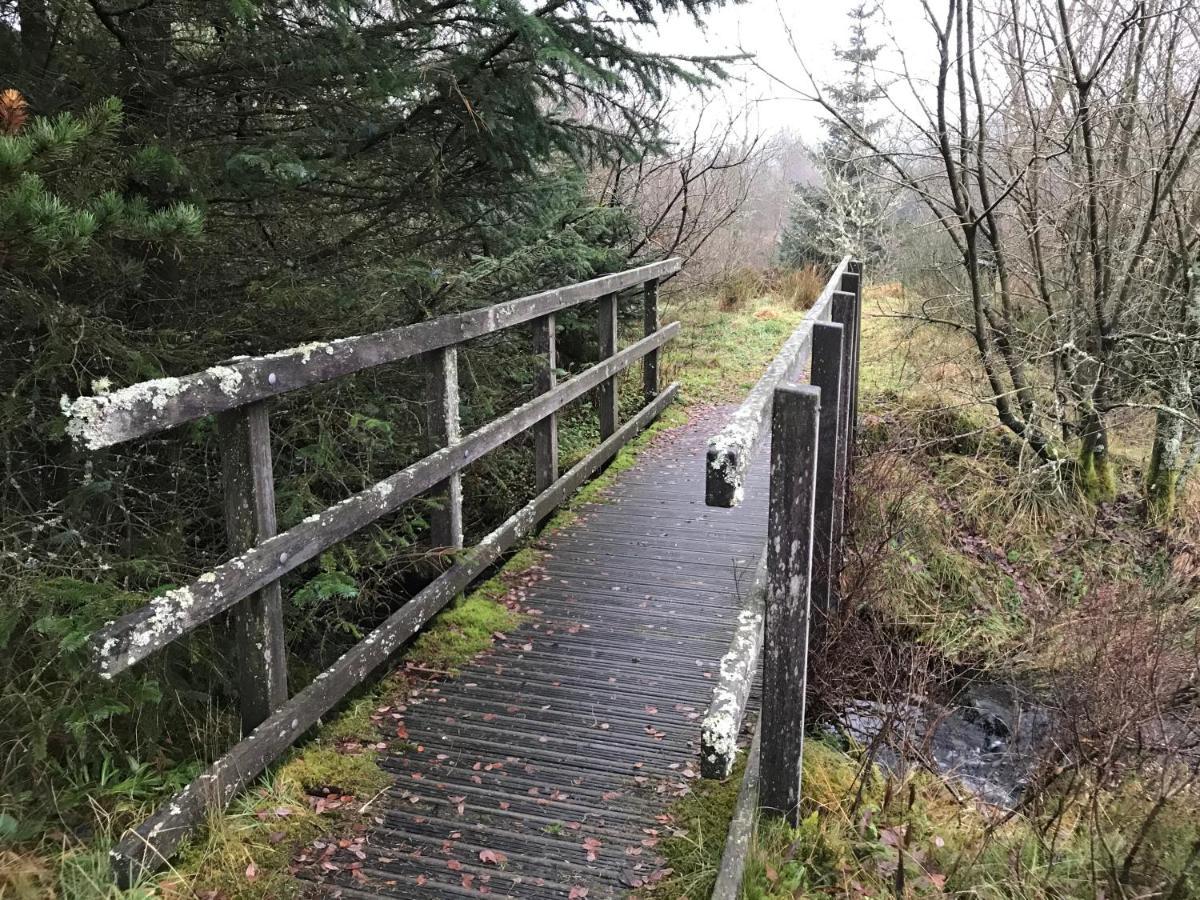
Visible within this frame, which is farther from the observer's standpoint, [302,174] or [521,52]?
[521,52]

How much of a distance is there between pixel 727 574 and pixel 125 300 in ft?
10.5

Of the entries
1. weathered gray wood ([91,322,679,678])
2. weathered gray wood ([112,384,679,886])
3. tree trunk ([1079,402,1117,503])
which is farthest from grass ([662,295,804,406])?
weathered gray wood ([91,322,679,678])

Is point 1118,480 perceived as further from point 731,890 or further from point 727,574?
point 731,890

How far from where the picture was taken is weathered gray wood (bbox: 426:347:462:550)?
409 cm

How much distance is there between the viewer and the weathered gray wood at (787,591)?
244 cm

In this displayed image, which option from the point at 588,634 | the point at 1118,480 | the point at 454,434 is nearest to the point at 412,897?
the point at 588,634

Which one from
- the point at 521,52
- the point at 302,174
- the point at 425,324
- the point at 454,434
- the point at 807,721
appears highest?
the point at 521,52

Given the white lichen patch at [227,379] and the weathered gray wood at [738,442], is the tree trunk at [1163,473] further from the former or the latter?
the white lichen patch at [227,379]

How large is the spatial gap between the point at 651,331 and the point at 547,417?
306 centimetres

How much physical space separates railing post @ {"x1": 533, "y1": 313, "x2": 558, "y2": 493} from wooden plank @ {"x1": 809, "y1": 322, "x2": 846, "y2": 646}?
A: 2.10m

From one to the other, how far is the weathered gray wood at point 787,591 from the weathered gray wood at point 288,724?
1.57m

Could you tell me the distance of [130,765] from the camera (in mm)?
2822

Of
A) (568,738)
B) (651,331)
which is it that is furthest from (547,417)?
(651,331)

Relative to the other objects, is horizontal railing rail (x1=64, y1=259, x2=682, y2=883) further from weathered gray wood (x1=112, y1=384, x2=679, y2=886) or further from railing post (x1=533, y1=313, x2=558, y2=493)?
railing post (x1=533, y1=313, x2=558, y2=493)
